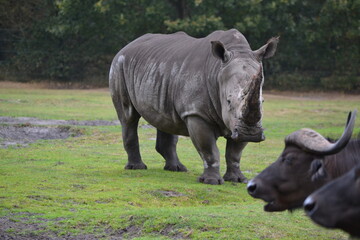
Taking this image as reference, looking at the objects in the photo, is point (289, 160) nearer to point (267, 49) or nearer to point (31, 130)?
point (267, 49)

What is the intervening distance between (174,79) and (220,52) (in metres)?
1.07

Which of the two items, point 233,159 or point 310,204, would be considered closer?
point 310,204

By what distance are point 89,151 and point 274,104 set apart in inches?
602

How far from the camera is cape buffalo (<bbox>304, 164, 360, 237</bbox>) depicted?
17.4 feet

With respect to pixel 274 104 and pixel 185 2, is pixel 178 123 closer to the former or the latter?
pixel 274 104

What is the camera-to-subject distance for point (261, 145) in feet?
59.8

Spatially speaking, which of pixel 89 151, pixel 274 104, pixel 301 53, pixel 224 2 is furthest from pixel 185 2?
pixel 89 151

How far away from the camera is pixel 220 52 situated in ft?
36.8

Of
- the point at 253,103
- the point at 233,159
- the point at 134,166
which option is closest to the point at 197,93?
the point at 233,159

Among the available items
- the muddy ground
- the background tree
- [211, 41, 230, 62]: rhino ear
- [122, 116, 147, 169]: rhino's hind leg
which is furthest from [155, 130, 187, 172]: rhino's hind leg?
the background tree

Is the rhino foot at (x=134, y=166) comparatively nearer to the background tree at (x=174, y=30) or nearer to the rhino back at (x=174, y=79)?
the rhino back at (x=174, y=79)

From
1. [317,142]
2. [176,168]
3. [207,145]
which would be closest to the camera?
[317,142]

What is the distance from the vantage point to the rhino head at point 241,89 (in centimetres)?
1031

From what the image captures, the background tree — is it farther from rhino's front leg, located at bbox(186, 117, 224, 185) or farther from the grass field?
rhino's front leg, located at bbox(186, 117, 224, 185)
